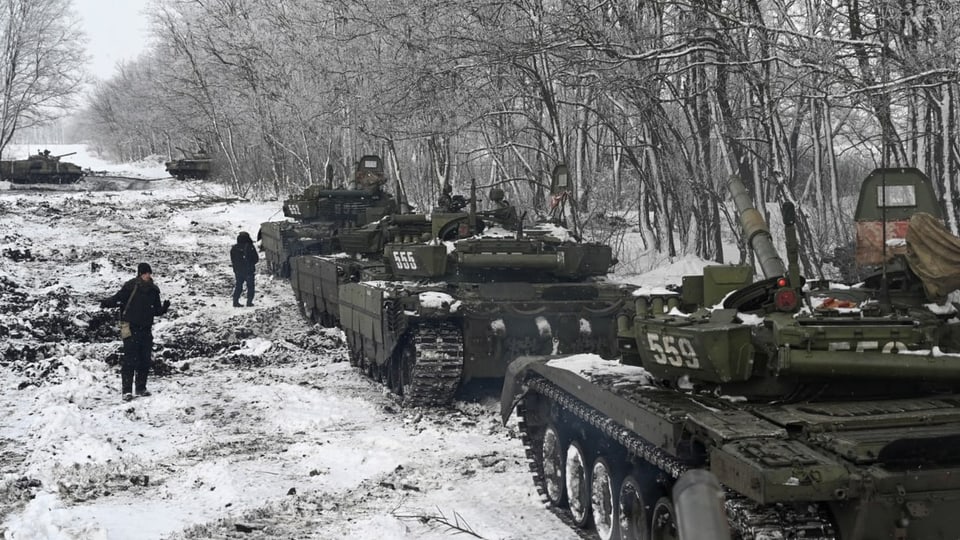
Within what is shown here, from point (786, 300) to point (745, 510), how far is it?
142 centimetres

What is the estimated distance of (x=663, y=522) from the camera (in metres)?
5.64

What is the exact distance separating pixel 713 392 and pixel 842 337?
2.95 ft

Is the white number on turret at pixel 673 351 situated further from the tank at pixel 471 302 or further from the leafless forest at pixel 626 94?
the leafless forest at pixel 626 94

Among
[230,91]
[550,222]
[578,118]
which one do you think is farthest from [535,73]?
[230,91]

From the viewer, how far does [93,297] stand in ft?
63.3

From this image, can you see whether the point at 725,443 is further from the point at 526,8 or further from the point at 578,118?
the point at 578,118

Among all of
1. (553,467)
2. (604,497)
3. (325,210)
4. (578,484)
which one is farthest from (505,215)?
(325,210)

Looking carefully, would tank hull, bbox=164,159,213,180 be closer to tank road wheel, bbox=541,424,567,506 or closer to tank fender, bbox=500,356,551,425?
tank fender, bbox=500,356,551,425

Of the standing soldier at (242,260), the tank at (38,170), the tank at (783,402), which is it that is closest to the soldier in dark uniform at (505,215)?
the tank at (783,402)

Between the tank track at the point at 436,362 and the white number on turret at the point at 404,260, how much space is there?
3.59 feet

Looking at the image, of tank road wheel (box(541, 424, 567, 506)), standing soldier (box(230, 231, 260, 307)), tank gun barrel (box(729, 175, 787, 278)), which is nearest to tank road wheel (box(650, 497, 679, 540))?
tank gun barrel (box(729, 175, 787, 278))

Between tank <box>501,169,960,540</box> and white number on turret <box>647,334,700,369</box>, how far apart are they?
0.04ft

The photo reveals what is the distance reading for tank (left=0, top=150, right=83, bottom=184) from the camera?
144ft

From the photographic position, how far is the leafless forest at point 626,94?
42.8 feet
